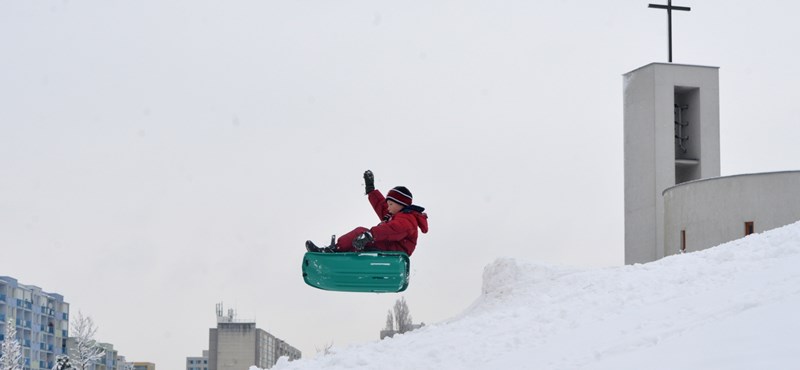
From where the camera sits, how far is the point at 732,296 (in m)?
15.9

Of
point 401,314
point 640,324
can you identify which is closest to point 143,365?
point 401,314

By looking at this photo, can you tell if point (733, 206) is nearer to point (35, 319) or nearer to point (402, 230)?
point (402, 230)

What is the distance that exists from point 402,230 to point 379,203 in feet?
4.00

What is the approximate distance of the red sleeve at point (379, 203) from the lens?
14.9 m

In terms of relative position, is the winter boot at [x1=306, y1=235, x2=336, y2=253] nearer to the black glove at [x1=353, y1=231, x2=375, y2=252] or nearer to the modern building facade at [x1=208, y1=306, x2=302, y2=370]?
the black glove at [x1=353, y1=231, x2=375, y2=252]

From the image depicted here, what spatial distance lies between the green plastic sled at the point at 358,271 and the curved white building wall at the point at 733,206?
57.0 ft

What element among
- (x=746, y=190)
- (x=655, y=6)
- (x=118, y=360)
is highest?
(x=655, y=6)

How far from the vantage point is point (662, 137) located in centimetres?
3534

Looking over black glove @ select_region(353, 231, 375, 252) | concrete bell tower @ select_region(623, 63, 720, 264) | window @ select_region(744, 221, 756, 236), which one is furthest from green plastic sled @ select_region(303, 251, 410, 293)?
concrete bell tower @ select_region(623, 63, 720, 264)

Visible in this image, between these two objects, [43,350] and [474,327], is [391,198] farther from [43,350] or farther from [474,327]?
[43,350]

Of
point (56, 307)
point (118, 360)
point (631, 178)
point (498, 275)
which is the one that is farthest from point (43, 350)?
point (498, 275)

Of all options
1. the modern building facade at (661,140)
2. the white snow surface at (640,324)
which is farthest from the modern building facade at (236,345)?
the white snow surface at (640,324)

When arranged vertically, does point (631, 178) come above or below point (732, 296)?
above

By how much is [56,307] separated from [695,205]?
4176 inches
